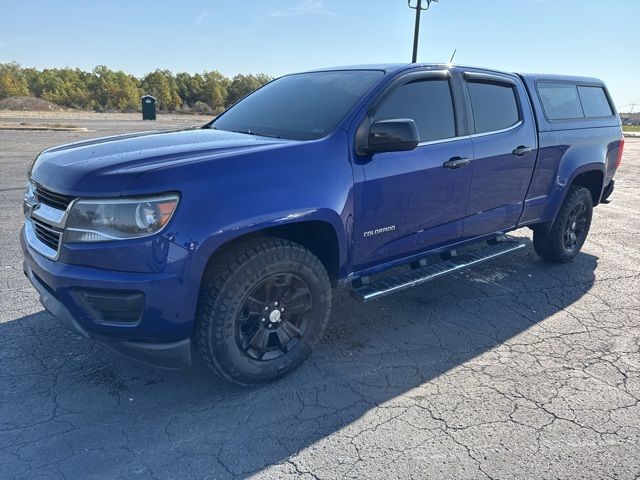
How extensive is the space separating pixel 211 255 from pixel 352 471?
4.10 ft

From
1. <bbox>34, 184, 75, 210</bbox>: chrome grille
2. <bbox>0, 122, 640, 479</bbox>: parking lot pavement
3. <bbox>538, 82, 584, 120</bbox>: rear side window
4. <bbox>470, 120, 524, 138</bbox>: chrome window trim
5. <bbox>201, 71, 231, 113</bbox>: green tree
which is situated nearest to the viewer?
<bbox>0, 122, 640, 479</bbox>: parking lot pavement

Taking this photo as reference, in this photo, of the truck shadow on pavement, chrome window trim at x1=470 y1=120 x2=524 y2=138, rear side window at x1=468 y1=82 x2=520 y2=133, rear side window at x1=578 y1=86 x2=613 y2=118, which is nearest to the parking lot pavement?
the truck shadow on pavement

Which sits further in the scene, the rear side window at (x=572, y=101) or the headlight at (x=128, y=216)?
the rear side window at (x=572, y=101)

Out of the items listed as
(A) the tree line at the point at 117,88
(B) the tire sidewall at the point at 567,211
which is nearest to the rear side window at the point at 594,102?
(B) the tire sidewall at the point at 567,211

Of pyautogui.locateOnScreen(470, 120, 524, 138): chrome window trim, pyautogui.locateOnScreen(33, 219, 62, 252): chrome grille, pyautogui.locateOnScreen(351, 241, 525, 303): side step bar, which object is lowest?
pyautogui.locateOnScreen(351, 241, 525, 303): side step bar

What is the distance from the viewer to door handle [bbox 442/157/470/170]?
3.54 m

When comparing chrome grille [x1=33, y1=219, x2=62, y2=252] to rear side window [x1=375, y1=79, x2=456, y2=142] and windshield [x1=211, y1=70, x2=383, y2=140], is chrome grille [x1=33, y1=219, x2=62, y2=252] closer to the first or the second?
windshield [x1=211, y1=70, x2=383, y2=140]

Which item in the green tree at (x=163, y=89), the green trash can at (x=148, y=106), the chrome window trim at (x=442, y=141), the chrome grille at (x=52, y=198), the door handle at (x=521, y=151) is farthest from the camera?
the green tree at (x=163, y=89)

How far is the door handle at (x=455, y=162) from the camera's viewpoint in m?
3.54

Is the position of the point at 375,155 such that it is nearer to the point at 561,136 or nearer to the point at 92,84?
the point at 561,136

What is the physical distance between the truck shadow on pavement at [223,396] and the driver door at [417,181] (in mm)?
643

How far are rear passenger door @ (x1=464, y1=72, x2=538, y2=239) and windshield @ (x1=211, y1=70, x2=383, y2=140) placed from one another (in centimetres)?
104

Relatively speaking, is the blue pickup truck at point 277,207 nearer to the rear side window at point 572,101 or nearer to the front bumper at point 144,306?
the front bumper at point 144,306

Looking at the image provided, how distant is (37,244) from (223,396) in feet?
4.37
